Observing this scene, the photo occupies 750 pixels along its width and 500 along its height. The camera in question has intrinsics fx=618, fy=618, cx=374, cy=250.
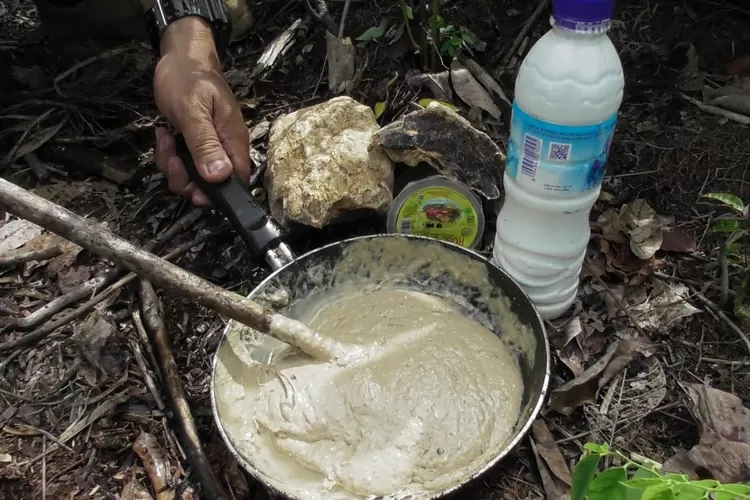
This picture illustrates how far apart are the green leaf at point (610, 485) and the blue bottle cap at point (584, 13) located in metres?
0.91

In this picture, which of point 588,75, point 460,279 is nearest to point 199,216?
point 460,279

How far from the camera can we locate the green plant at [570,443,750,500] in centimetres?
79

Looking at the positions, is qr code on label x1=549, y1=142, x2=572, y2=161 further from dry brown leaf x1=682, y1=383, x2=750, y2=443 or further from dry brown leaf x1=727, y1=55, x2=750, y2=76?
dry brown leaf x1=727, y1=55, x2=750, y2=76

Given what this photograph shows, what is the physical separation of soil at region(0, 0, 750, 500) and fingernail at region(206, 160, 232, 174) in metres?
0.33

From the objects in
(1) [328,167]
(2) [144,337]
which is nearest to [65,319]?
(2) [144,337]

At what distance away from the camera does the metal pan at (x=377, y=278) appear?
1604 mm

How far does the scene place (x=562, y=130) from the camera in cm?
142

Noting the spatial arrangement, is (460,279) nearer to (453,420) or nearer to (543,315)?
(543,315)

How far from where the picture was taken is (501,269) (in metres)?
1.70

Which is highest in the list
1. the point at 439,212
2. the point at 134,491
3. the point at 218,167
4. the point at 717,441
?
the point at 218,167

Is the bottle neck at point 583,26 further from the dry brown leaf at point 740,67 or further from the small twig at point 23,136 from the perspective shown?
the small twig at point 23,136

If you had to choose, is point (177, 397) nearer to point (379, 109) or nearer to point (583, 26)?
point (379, 109)

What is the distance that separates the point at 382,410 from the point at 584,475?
609 millimetres

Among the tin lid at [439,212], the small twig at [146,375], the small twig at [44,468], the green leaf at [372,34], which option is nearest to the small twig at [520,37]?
the green leaf at [372,34]
